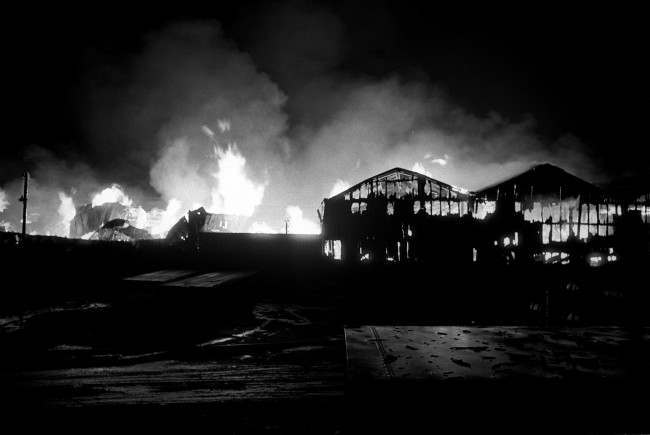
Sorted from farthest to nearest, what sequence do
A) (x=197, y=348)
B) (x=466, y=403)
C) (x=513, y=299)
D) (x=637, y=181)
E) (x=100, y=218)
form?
(x=100, y=218)
(x=637, y=181)
(x=513, y=299)
(x=197, y=348)
(x=466, y=403)

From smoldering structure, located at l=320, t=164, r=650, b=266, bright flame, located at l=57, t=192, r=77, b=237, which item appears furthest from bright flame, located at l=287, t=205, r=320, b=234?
bright flame, located at l=57, t=192, r=77, b=237

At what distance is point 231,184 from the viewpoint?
1854 inches

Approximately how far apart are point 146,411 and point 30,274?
1840 cm

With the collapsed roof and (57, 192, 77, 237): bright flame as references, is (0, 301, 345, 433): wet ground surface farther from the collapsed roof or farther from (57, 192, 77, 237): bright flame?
(57, 192, 77, 237): bright flame

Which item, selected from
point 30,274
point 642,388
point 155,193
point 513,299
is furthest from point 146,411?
point 155,193

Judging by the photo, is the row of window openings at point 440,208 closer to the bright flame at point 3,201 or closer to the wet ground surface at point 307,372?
the wet ground surface at point 307,372

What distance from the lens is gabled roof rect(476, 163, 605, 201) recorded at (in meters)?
17.9

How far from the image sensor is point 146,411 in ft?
16.1

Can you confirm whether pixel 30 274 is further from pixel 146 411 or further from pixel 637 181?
pixel 637 181

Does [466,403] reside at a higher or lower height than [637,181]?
lower

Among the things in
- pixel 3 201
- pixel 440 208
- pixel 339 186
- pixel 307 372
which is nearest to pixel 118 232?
pixel 339 186

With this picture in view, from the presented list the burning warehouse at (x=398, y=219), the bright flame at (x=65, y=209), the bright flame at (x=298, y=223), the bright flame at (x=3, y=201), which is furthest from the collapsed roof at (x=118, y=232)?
the bright flame at (x=3, y=201)

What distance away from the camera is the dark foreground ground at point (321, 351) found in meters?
1.85

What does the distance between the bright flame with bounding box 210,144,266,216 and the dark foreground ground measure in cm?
2763
